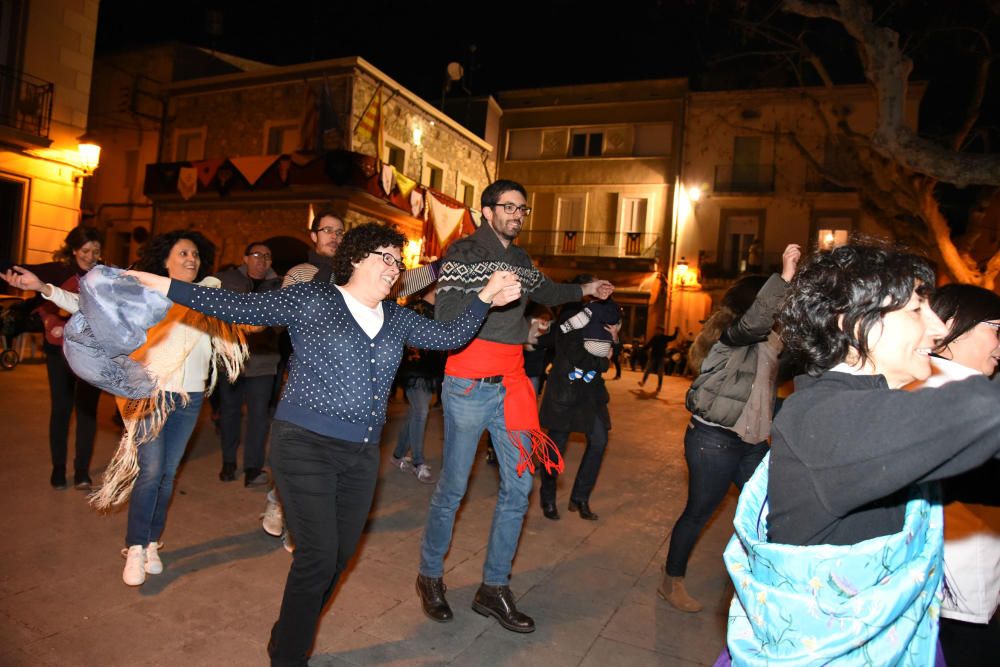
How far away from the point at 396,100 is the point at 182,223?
7.55 metres

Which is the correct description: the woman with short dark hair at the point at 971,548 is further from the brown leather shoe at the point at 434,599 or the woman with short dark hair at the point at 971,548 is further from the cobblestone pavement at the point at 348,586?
the brown leather shoe at the point at 434,599

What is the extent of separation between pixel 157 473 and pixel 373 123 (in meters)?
16.9

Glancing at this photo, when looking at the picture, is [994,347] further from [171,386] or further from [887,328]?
[171,386]

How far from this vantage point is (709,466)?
3461 mm

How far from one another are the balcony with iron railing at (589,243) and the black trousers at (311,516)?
2464 cm

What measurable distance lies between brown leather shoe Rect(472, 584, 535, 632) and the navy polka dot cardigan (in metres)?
1.23

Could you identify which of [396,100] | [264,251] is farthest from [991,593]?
[396,100]

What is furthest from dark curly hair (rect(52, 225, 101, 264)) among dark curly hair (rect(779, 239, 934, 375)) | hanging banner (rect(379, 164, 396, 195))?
hanging banner (rect(379, 164, 396, 195))

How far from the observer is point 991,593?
2.11 meters

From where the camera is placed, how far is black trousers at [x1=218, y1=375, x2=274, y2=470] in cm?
526

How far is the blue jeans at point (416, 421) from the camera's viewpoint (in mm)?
6105

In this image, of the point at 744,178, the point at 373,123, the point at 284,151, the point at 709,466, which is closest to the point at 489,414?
the point at 709,466

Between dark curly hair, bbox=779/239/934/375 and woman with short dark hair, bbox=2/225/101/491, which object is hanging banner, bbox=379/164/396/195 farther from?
dark curly hair, bbox=779/239/934/375

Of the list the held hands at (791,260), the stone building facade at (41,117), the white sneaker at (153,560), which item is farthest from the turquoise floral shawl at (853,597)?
the stone building facade at (41,117)
